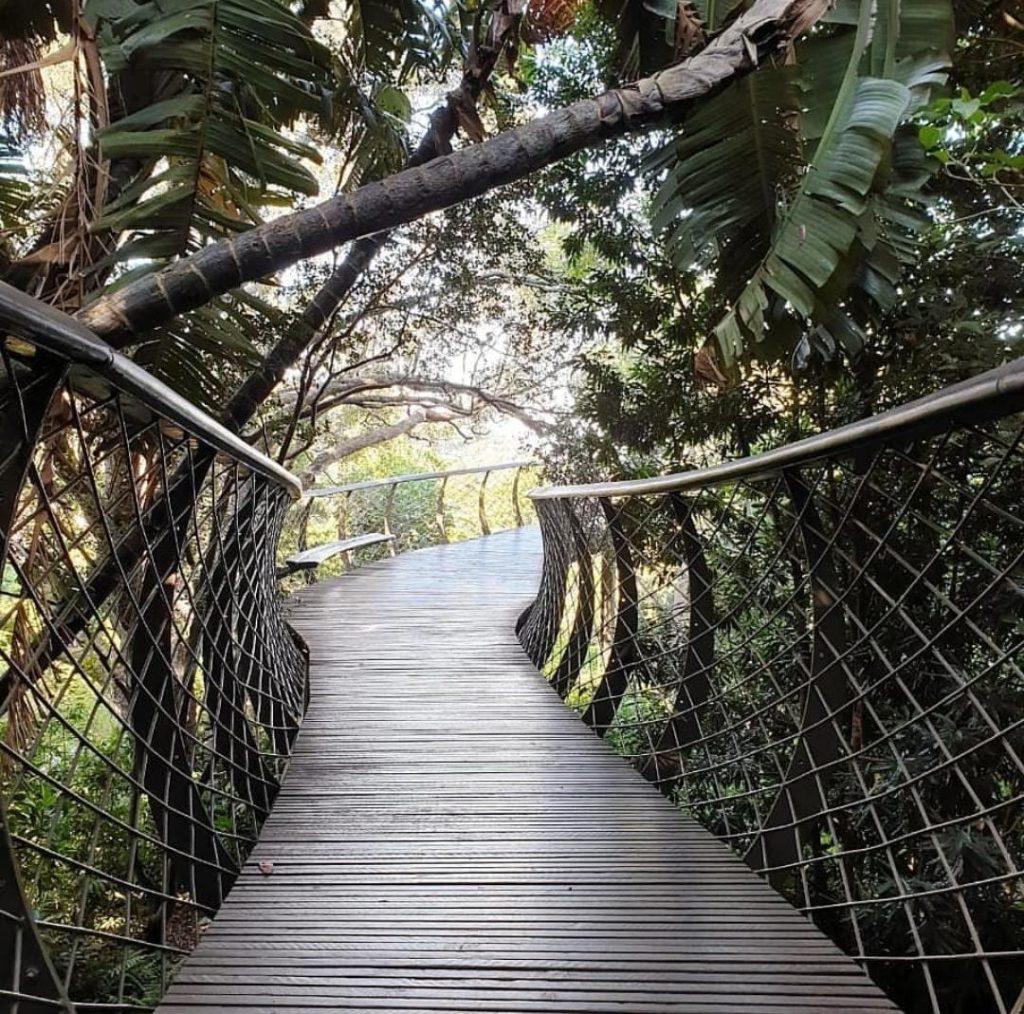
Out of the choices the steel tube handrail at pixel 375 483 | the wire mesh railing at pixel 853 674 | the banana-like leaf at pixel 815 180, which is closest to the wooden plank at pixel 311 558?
the steel tube handrail at pixel 375 483

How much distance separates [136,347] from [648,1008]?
218cm

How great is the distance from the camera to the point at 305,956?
1.63 meters

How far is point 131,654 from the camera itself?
6.36ft

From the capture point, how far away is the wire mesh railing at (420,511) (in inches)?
435

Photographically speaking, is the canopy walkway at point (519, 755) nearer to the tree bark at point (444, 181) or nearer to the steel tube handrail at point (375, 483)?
the tree bark at point (444, 181)

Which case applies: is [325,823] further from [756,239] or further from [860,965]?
[756,239]

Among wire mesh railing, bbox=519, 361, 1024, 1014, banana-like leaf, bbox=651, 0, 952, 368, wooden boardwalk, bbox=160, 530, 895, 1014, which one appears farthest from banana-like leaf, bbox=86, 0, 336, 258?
wooden boardwalk, bbox=160, 530, 895, 1014

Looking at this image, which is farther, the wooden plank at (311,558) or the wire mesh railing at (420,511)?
the wire mesh railing at (420,511)

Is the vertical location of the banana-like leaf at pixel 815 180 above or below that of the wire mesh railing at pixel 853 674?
above

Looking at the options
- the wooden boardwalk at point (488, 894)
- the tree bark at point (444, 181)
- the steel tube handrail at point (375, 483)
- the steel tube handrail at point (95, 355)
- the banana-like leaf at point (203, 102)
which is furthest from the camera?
the steel tube handrail at point (375, 483)

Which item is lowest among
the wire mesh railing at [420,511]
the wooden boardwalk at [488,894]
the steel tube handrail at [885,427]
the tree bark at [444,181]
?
the wooden boardwalk at [488,894]

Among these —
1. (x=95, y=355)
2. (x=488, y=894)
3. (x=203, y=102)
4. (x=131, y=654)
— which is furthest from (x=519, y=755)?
(x=203, y=102)

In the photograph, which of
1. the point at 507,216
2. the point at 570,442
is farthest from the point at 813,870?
the point at 507,216

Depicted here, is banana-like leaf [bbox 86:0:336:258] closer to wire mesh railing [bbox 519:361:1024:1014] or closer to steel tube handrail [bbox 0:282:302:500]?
steel tube handrail [bbox 0:282:302:500]
